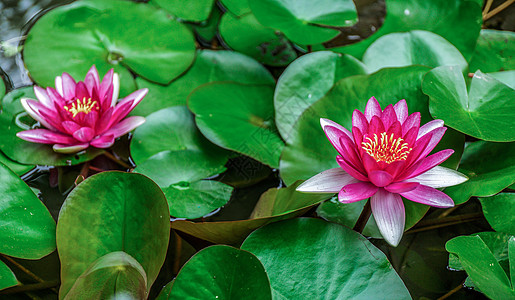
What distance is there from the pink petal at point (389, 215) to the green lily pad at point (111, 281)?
2.39ft

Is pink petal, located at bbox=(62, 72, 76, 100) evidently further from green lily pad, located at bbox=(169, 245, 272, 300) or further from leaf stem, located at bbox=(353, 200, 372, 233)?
leaf stem, located at bbox=(353, 200, 372, 233)

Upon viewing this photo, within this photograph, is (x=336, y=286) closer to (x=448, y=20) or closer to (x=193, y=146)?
(x=193, y=146)

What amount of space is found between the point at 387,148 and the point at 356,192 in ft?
0.56

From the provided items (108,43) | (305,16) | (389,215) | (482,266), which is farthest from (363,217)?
(108,43)

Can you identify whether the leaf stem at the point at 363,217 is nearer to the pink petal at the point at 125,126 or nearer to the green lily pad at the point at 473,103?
the green lily pad at the point at 473,103

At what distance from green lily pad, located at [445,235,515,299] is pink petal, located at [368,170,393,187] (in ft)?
1.03

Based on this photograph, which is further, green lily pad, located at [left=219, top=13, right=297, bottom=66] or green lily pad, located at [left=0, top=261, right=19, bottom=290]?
green lily pad, located at [left=219, top=13, right=297, bottom=66]

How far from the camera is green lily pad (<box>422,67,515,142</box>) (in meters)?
1.49

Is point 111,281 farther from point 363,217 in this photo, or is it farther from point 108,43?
point 108,43

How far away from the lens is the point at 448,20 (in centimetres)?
213

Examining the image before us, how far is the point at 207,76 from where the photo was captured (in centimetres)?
211

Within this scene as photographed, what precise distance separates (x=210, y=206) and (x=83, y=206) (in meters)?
0.46

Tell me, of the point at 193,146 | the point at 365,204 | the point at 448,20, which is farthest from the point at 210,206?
the point at 448,20

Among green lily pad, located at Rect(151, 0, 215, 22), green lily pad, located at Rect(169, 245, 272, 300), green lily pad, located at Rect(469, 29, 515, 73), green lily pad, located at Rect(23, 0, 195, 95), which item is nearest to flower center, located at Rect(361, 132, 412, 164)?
green lily pad, located at Rect(169, 245, 272, 300)
